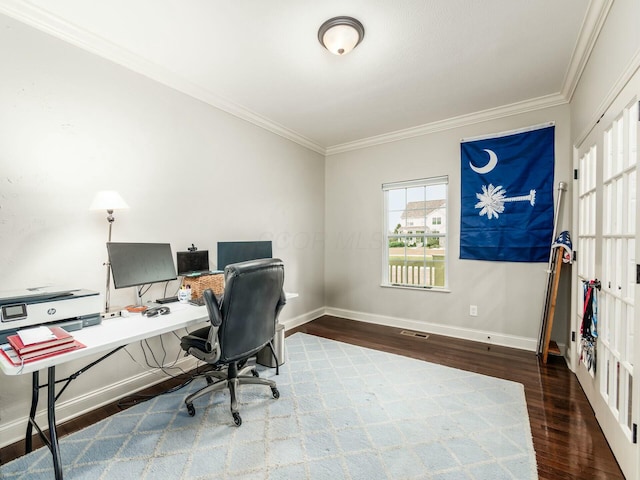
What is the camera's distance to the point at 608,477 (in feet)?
4.88

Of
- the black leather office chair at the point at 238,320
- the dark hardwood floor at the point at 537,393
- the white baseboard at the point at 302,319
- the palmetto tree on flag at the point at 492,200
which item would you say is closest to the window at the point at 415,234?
the palmetto tree on flag at the point at 492,200

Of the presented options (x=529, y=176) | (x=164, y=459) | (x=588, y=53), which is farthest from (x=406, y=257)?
(x=164, y=459)

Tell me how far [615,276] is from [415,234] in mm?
2276

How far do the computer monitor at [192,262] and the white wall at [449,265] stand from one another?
2237mm

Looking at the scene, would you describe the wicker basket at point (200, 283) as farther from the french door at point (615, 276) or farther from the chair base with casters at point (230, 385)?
the french door at point (615, 276)

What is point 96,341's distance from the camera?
1523 millimetres

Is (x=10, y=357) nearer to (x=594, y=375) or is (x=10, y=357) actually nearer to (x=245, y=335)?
(x=245, y=335)

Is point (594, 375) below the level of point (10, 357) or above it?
below

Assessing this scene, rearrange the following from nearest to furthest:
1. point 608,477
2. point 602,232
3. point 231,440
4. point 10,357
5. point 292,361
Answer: point 10,357, point 608,477, point 231,440, point 602,232, point 292,361

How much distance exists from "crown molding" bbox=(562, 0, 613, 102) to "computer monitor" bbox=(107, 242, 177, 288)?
132 inches

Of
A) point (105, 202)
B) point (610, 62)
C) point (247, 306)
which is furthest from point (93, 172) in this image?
point (610, 62)

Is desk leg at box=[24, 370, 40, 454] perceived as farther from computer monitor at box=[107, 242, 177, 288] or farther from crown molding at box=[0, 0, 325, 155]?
crown molding at box=[0, 0, 325, 155]

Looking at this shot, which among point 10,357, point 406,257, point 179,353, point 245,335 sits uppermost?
point 406,257

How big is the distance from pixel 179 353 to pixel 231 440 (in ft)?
3.93
